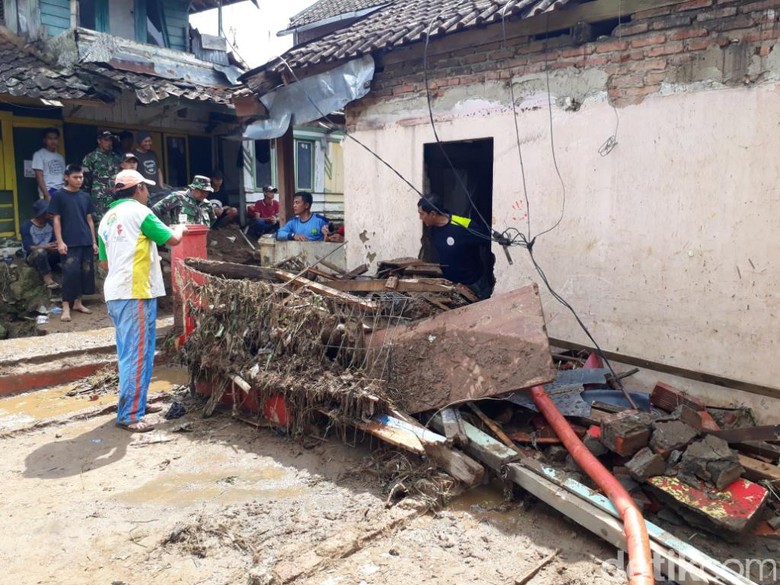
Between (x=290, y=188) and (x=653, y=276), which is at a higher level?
(x=290, y=188)

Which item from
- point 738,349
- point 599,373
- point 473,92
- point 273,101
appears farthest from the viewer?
point 273,101

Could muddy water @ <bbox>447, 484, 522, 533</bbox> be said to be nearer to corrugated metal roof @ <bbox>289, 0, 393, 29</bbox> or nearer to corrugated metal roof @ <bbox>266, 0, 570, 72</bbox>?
corrugated metal roof @ <bbox>266, 0, 570, 72</bbox>

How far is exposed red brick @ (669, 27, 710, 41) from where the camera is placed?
4676 millimetres

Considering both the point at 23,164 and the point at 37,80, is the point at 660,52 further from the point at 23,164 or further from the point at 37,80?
the point at 23,164

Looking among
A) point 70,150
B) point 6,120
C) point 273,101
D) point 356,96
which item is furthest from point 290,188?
point 6,120

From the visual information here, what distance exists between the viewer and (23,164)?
972cm

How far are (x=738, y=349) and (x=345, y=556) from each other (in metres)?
3.44

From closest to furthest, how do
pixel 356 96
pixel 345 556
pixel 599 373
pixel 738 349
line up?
pixel 345 556 → pixel 738 349 → pixel 599 373 → pixel 356 96

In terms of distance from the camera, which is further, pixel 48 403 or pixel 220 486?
pixel 48 403

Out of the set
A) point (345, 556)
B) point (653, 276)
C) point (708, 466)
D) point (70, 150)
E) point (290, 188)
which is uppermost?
point (70, 150)

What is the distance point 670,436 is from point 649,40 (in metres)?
3.29

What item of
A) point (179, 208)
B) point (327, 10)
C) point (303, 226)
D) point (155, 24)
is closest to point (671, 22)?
point (303, 226)

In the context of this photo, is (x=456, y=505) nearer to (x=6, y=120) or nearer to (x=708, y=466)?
(x=708, y=466)

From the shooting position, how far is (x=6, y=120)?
943 centimetres
